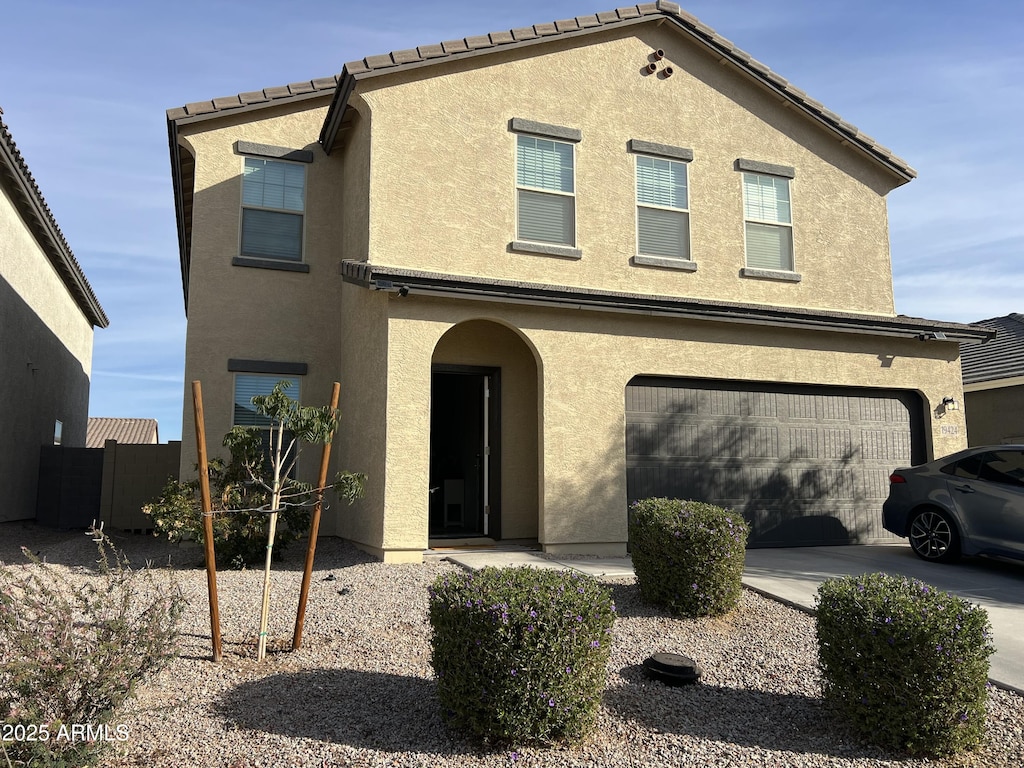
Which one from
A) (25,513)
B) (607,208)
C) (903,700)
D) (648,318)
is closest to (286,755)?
(903,700)

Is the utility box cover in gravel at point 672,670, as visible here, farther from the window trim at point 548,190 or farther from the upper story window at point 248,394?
the upper story window at point 248,394

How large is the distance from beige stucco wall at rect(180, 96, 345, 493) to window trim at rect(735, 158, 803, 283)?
648 cm

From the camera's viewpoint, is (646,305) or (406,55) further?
(646,305)

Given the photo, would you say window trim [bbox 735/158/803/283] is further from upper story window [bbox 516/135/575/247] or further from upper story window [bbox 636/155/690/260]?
upper story window [bbox 516/135/575/247]

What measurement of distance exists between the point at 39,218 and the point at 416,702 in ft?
49.0

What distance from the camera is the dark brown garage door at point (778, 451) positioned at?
432 inches

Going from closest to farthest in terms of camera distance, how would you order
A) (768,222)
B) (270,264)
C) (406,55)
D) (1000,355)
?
(406,55) → (270,264) → (768,222) → (1000,355)

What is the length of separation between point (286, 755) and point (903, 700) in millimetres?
3622

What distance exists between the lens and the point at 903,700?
4.58m

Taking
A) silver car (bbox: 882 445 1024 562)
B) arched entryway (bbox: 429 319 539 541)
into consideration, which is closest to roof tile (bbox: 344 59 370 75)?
arched entryway (bbox: 429 319 539 541)

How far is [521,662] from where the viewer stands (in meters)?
4.42

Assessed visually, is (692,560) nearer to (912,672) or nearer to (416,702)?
(912,672)

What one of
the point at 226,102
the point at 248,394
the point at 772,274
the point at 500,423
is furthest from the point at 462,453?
the point at 226,102

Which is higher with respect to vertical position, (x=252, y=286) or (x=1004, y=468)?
(x=252, y=286)
